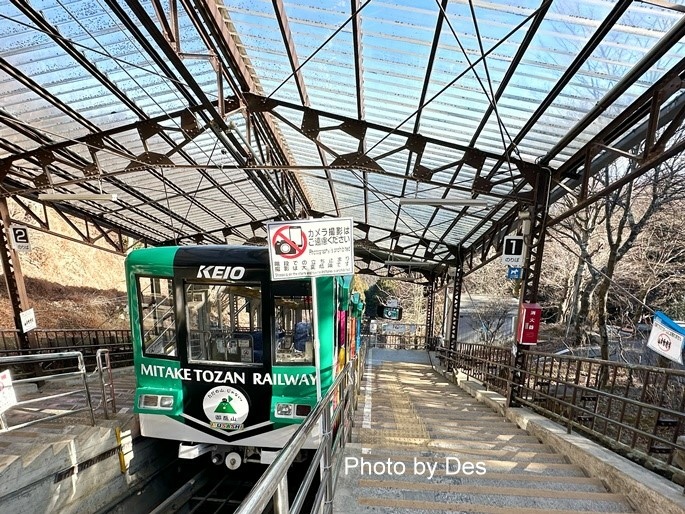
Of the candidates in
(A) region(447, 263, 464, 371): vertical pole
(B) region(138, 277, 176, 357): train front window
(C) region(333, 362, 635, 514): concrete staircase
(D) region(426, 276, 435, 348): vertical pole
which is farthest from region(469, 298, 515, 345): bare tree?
(B) region(138, 277, 176, 357): train front window

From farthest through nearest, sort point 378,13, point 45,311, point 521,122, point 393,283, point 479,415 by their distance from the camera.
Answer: point 393,283, point 45,311, point 479,415, point 521,122, point 378,13

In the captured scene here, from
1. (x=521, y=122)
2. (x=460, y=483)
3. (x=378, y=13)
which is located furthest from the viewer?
(x=521, y=122)

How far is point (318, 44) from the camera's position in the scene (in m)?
4.66

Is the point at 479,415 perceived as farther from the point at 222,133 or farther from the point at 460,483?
the point at 222,133

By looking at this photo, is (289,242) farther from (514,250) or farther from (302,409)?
(514,250)

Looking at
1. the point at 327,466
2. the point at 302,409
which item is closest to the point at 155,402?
the point at 302,409

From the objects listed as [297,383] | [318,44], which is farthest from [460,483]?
[318,44]

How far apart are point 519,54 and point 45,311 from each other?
19.2 m

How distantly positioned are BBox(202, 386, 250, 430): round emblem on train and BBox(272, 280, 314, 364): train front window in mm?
597

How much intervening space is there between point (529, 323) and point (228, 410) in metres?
5.08

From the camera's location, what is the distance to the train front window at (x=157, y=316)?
14.4 ft

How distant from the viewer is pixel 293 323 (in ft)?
14.0

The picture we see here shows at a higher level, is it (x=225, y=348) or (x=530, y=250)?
(x=530, y=250)

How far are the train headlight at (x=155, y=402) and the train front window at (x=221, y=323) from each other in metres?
0.52
